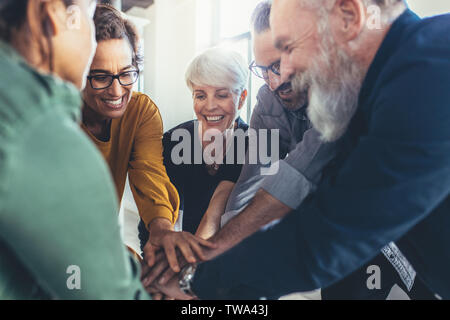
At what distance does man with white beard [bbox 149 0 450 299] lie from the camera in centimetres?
51

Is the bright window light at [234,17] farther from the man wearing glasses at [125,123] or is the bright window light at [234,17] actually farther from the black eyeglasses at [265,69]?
the man wearing glasses at [125,123]

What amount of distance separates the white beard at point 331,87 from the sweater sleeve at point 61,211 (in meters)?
0.60

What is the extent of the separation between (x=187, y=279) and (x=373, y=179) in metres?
0.47

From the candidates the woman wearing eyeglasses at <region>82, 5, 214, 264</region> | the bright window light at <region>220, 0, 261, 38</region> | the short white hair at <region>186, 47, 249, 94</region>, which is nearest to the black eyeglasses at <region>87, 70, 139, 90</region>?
the woman wearing eyeglasses at <region>82, 5, 214, 264</region>

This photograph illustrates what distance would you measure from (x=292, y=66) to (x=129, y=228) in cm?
244

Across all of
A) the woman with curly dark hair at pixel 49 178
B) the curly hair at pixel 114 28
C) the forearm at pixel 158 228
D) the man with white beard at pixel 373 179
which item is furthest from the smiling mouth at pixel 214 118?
the woman with curly dark hair at pixel 49 178

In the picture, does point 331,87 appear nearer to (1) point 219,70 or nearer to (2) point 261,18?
(2) point 261,18

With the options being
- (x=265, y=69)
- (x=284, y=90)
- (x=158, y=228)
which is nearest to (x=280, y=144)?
(x=284, y=90)

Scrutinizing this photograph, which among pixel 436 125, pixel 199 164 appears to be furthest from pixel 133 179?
pixel 436 125

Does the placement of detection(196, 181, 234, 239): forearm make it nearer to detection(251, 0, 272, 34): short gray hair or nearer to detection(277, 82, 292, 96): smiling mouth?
detection(277, 82, 292, 96): smiling mouth

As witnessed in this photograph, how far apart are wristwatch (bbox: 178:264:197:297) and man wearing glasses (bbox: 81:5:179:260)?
0.19 metres

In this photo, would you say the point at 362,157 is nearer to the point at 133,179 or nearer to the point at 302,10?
the point at 302,10

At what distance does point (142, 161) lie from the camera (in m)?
1.11
